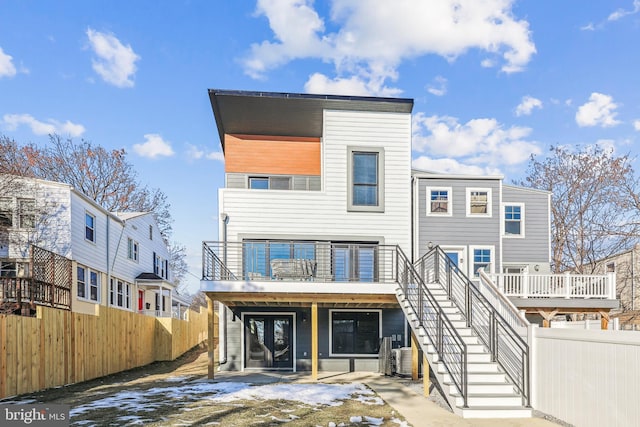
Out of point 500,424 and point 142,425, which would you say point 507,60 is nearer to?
point 500,424

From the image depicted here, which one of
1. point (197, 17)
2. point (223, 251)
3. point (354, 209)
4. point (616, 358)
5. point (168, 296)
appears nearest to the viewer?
point (616, 358)

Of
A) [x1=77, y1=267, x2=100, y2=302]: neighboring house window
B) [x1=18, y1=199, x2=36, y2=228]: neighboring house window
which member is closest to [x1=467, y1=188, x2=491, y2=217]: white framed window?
[x1=77, y1=267, x2=100, y2=302]: neighboring house window

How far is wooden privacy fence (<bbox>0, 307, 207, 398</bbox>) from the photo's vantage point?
8.29m

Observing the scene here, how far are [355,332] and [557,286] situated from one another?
701 centimetres

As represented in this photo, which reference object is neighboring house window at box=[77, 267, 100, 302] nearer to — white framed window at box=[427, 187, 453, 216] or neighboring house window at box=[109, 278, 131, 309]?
neighboring house window at box=[109, 278, 131, 309]

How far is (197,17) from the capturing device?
551 inches

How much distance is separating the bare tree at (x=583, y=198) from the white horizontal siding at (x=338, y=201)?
608 inches

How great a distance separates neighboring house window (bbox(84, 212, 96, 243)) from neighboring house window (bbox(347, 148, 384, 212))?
10.4m

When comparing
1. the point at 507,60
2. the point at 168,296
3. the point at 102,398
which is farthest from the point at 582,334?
the point at 168,296

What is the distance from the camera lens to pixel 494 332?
26.5 ft

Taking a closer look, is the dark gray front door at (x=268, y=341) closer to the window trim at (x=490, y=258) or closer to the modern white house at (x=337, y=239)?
the modern white house at (x=337, y=239)

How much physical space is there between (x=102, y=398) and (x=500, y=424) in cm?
746

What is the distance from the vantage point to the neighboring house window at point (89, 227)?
15969 mm

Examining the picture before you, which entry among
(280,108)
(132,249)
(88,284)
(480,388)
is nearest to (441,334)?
(480,388)
